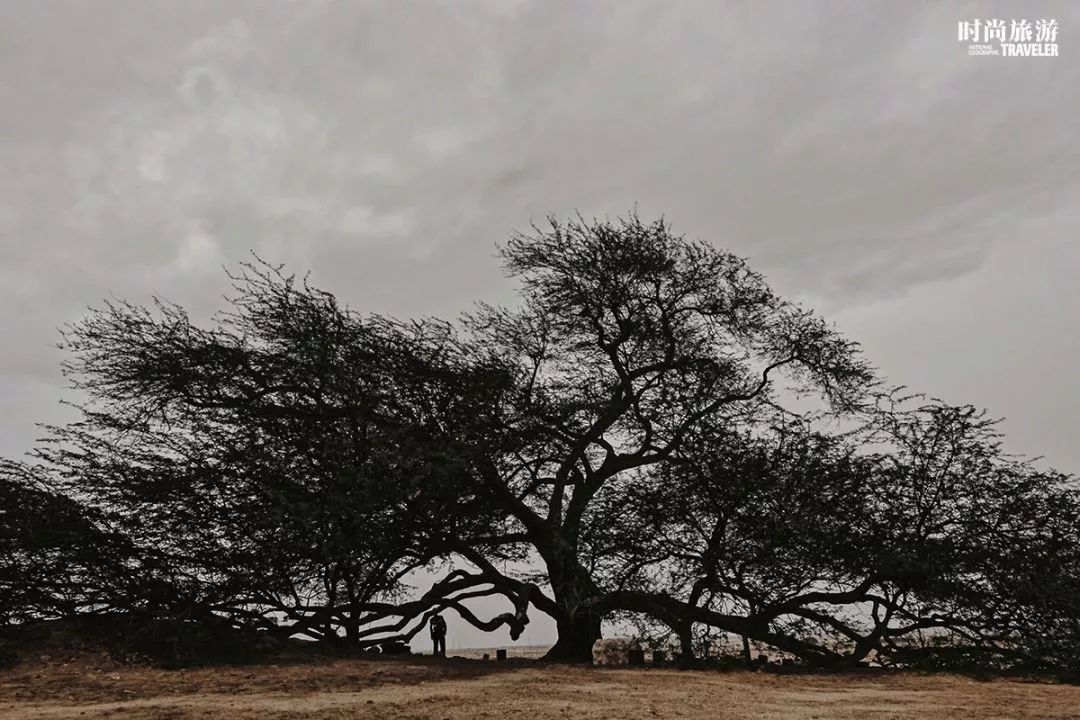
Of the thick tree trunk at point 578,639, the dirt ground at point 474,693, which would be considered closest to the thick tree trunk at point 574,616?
the thick tree trunk at point 578,639

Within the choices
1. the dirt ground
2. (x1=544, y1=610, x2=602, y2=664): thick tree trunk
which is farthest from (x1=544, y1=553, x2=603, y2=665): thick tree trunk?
the dirt ground

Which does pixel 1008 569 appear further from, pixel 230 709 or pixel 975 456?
pixel 230 709

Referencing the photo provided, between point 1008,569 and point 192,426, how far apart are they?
15062mm

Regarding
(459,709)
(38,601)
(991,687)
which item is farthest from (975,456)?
(38,601)

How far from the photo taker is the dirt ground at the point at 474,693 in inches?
384

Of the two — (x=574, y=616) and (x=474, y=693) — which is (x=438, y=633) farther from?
(x=474, y=693)

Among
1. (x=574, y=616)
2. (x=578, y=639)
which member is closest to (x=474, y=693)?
(x=574, y=616)

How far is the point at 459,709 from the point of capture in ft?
32.2

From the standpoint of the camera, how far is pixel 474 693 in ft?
36.2

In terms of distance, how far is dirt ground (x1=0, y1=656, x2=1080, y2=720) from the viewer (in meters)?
9.75

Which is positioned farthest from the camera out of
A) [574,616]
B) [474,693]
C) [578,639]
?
[578,639]

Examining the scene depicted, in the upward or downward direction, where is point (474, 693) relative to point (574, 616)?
downward

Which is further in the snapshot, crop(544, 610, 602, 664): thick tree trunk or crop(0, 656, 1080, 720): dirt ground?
crop(544, 610, 602, 664): thick tree trunk

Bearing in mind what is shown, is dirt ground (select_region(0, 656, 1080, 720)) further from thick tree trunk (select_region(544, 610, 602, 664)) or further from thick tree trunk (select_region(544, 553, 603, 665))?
thick tree trunk (select_region(544, 610, 602, 664))
